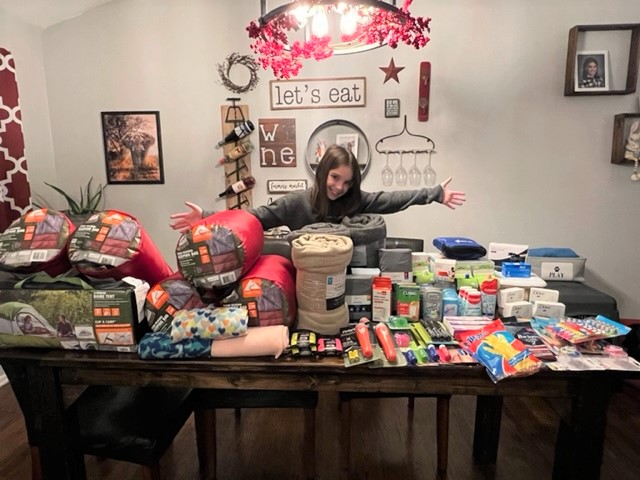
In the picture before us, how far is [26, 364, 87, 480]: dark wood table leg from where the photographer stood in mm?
1341

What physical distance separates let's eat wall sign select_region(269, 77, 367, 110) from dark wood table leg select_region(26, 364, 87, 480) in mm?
2364

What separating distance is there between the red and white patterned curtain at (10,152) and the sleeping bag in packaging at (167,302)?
74.3 inches

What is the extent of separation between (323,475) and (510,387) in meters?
1.03

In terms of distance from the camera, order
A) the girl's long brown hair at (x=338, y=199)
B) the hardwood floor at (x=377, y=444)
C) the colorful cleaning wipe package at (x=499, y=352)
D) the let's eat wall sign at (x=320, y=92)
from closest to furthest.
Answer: the colorful cleaning wipe package at (x=499, y=352) < the hardwood floor at (x=377, y=444) < the girl's long brown hair at (x=338, y=199) < the let's eat wall sign at (x=320, y=92)

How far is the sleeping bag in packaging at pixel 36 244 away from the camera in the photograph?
52.2 inches

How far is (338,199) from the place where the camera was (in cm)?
214

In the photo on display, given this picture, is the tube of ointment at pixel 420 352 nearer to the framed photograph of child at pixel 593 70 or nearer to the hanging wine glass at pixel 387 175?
the hanging wine glass at pixel 387 175

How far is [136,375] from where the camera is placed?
132 centimetres

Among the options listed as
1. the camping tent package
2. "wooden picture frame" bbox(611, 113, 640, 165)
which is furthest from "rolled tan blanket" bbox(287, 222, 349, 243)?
"wooden picture frame" bbox(611, 113, 640, 165)

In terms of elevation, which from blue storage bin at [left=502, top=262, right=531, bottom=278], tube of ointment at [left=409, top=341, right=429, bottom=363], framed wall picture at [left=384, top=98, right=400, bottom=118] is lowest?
tube of ointment at [left=409, top=341, right=429, bottom=363]

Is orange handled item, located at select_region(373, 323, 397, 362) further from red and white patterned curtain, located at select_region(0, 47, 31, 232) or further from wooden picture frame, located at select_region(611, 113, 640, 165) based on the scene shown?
wooden picture frame, located at select_region(611, 113, 640, 165)

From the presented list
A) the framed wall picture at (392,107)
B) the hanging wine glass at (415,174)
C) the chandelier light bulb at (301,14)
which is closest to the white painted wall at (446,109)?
the framed wall picture at (392,107)

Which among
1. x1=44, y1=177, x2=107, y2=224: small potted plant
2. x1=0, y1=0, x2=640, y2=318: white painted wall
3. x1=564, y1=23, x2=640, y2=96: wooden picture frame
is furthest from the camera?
x1=44, y1=177, x2=107, y2=224: small potted plant

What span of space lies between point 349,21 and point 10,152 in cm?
224
